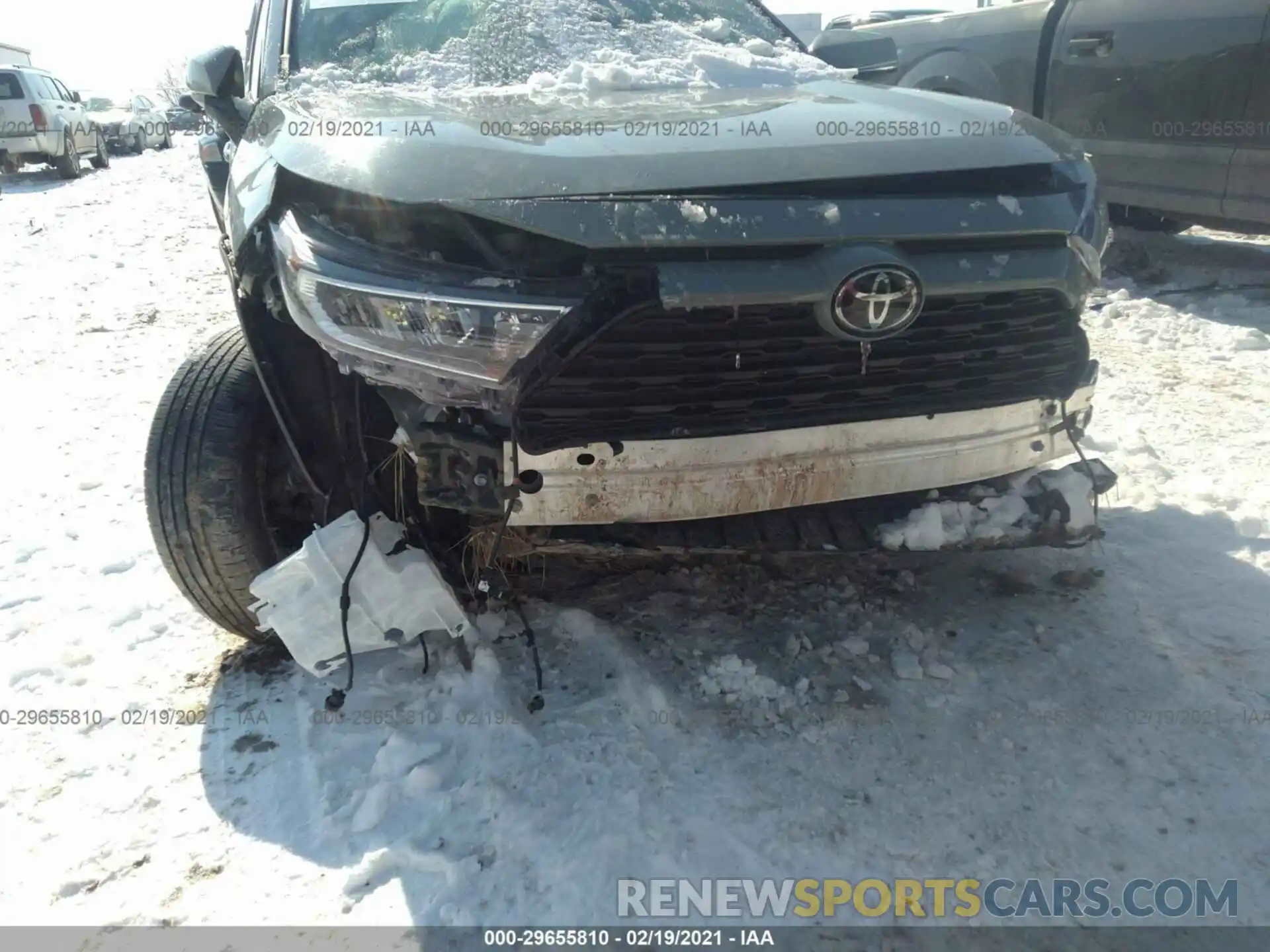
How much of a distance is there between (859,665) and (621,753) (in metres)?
0.66

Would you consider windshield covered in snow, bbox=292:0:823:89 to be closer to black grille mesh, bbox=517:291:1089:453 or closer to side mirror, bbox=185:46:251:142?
side mirror, bbox=185:46:251:142

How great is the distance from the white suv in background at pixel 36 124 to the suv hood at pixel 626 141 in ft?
46.0

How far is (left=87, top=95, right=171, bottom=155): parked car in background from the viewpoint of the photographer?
63.0 ft

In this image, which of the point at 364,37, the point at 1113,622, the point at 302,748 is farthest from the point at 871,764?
the point at 364,37

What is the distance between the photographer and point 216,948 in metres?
1.55

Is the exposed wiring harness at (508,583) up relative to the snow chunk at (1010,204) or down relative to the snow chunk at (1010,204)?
down

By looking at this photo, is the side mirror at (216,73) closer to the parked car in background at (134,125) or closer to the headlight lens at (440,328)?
the headlight lens at (440,328)

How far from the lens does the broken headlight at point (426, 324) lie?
1.63 meters

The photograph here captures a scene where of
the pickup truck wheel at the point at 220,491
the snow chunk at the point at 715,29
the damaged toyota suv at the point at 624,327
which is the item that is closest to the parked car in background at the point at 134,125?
the snow chunk at the point at 715,29

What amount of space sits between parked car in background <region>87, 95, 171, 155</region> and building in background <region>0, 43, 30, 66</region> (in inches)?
59.9

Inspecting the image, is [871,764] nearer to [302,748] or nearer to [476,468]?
[476,468]

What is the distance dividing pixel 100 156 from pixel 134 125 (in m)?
4.16

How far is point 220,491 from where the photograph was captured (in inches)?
84.2

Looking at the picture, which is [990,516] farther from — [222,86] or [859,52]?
[222,86]
